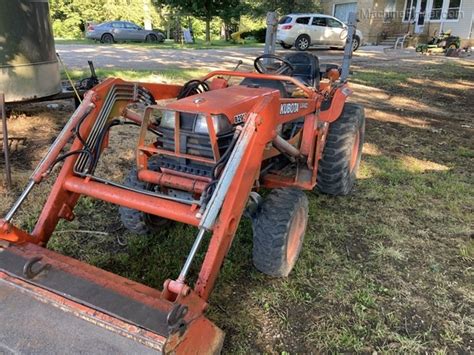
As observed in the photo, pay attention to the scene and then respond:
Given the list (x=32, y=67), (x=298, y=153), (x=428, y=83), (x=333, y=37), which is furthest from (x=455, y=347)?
(x=333, y=37)

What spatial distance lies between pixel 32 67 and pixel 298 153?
444cm

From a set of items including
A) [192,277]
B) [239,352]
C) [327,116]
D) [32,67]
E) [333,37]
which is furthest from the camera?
[333,37]

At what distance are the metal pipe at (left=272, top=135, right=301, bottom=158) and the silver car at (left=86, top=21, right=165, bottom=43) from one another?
81.5 feet

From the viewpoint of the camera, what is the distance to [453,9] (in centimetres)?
2531

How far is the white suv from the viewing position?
20.4m

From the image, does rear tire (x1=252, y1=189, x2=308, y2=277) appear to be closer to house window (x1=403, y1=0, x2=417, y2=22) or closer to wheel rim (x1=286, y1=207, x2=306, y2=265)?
wheel rim (x1=286, y1=207, x2=306, y2=265)

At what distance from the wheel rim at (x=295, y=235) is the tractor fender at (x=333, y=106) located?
3.64 feet

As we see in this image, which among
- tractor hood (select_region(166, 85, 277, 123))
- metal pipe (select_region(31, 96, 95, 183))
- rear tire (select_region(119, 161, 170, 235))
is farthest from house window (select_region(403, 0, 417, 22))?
metal pipe (select_region(31, 96, 95, 183))

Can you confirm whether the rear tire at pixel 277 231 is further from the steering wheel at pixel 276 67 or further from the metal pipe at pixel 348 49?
the metal pipe at pixel 348 49

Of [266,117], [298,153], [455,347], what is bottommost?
[455,347]

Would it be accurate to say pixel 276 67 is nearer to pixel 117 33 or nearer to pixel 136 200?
pixel 136 200

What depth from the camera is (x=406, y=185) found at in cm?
509

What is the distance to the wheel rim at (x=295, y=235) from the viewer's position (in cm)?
315

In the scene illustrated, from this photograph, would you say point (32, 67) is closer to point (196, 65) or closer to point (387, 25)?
point (196, 65)
